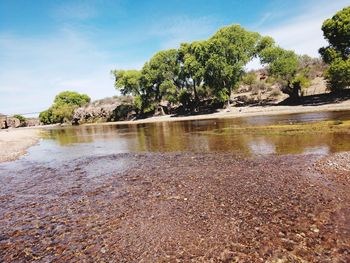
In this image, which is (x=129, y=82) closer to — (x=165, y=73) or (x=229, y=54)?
(x=165, y=73)

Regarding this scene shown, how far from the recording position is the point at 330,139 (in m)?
17.5

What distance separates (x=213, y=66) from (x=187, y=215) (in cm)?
5086

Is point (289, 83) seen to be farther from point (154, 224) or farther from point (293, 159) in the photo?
point (154, 224)

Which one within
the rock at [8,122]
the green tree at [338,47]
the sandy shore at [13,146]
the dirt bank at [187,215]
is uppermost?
the green tree at [338,47]

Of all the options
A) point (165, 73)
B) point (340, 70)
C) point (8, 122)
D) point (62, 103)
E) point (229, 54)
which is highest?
point (229, 54)

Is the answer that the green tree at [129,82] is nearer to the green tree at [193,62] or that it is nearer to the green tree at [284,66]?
the green tree at [193,62]

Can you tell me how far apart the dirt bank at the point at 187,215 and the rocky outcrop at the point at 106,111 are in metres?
74.7

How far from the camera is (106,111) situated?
306 ft

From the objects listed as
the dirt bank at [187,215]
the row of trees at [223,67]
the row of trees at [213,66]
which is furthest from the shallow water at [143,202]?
the row of trees at [213,66]

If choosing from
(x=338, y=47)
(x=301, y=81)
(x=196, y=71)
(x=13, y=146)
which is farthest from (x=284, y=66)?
(x=13, y=146)

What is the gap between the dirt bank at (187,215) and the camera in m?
6.21

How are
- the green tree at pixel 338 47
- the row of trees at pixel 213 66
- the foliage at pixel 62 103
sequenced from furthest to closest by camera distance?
the foliage at pixel 62 103
the row of trees at pixel 213 66
the green tree at pixel 338 47

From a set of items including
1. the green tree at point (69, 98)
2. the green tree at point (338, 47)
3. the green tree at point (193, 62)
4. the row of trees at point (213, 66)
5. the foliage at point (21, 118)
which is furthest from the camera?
the foliage at point (21, 118)

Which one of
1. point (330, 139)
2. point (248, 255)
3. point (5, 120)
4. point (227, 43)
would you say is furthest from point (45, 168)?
point (5, 120)
